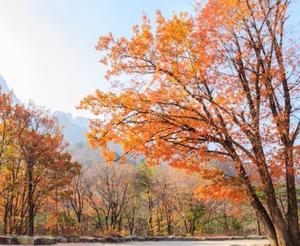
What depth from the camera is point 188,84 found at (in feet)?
26.9

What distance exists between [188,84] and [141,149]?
6.12 feet

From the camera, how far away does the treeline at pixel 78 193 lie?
60.6 ft

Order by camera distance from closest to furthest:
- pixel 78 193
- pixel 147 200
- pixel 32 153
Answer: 1. pixel 32 153
2. pixel 78 193
3. pixel 147 200

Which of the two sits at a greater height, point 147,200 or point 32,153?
point 32,153

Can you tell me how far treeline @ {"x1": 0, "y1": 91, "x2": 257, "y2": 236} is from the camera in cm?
1847

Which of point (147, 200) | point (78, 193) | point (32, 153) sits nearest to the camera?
point (32, 153)

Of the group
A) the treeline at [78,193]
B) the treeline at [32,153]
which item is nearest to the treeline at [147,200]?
the treeline at [78,193]

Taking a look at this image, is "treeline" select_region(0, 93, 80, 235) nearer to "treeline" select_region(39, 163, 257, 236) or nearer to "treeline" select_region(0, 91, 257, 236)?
"treeline" select_region(0, 91, 257, 236)

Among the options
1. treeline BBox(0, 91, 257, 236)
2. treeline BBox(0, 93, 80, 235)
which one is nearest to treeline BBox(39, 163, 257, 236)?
treeline BBox(0, 91, 257, 236)

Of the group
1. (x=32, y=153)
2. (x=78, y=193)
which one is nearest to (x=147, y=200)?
(x=78, y=193)

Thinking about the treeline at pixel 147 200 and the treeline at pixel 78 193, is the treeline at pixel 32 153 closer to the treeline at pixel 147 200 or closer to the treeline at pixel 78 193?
the treeline at pixel 78 193

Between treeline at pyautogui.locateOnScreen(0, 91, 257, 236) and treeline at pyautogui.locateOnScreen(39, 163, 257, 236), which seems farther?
treeline at pyautogui.locateOnScreen(39, 163, 257, 236)

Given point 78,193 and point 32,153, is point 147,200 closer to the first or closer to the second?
point 78,193

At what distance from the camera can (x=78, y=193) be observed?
3038 centimetres
